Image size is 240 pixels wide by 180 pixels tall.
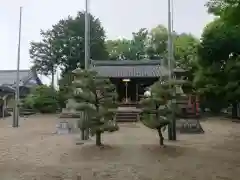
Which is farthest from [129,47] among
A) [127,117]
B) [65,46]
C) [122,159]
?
[122,159]

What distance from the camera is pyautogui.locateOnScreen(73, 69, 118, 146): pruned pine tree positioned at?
10383 mm

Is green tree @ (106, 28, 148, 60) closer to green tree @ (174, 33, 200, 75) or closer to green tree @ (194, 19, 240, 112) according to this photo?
green tree @ (174, 33, 200, 75)

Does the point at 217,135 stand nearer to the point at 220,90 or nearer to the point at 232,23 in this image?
the point at 232,23

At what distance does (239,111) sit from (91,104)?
1664 cm

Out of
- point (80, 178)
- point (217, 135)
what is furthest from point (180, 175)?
point (217, 135)

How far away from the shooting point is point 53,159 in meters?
8.92

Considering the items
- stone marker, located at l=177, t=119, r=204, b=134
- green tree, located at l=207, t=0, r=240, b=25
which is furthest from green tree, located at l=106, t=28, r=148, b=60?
green tree, located at l=207, t=0, r=240, b=25

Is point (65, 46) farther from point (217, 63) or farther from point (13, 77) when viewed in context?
point (217, 63)

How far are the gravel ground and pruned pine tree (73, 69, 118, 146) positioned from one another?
2.29ft

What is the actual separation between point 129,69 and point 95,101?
1716 centimetres

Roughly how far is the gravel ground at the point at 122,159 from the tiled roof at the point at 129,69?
42.6 feet

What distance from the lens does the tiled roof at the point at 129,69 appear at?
84.3ft

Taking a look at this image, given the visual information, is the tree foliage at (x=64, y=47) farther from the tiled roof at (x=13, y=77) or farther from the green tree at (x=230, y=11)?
the green tree at (x=230, y=11)

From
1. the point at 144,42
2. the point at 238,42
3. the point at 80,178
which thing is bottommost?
the point at 80,178
